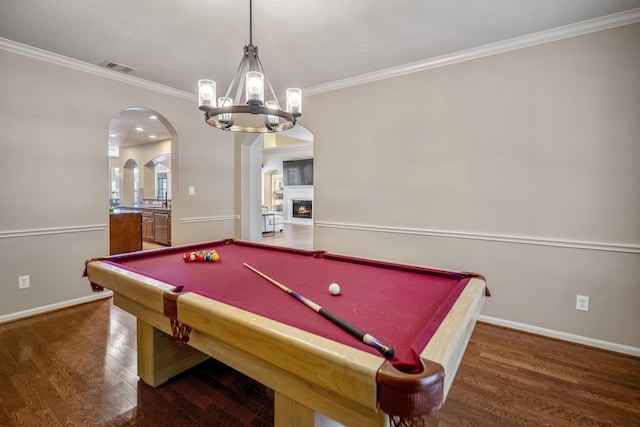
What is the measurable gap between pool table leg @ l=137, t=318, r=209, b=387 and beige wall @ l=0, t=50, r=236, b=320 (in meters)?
1.88

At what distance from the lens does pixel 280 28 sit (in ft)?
7.99

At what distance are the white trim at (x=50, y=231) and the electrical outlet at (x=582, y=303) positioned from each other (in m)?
4.66

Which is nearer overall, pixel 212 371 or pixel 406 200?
pixel 212 371

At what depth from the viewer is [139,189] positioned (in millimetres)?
8672

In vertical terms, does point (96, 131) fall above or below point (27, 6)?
below

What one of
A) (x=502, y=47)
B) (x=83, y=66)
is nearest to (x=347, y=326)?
(x=502, y=47)

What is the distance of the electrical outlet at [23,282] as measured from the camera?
2.80 meters

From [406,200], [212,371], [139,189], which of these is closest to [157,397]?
[212,371]

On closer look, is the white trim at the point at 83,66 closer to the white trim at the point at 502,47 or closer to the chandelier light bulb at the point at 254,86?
the white trim at the point at 502,47

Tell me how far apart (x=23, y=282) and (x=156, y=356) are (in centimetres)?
206

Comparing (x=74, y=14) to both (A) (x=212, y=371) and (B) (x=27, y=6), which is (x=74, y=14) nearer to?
(B) (x=27, y=6)

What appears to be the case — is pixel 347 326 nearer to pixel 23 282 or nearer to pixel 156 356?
pixel 156 356

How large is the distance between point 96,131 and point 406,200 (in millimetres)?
3425

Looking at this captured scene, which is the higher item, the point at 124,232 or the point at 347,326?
the point at 347,326
